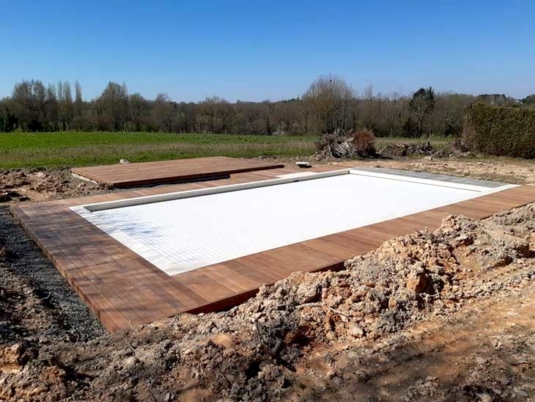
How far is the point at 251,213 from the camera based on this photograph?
5.18 metres

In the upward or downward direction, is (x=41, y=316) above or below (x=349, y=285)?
below

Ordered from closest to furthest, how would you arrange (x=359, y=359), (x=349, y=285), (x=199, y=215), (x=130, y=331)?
(x=359, y=359), (x=130, y=331), (x=349, y=285), (x=199, y=215)

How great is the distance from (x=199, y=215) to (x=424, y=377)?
372cm

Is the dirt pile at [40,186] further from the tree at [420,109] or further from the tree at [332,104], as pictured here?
the tree at [420,109]

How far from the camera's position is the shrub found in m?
11.1

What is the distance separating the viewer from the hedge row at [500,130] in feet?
35.6

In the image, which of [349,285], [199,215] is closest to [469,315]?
[349,285]

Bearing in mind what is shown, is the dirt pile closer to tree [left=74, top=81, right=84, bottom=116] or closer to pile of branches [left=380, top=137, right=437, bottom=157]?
pile of branches [left=380, top=137, right=437, bottom=157]

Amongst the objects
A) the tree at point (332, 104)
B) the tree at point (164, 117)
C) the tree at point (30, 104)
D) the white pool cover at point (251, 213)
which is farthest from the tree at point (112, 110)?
the white pool cover at point (251, 213)

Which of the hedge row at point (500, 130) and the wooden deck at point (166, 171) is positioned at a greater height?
the hedge row at point (500, 130)

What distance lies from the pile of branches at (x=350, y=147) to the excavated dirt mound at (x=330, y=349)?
828 centimetres

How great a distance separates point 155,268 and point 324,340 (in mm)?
1700

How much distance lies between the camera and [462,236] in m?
3.42

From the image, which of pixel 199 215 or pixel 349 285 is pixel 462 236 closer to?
pixel 349 285
